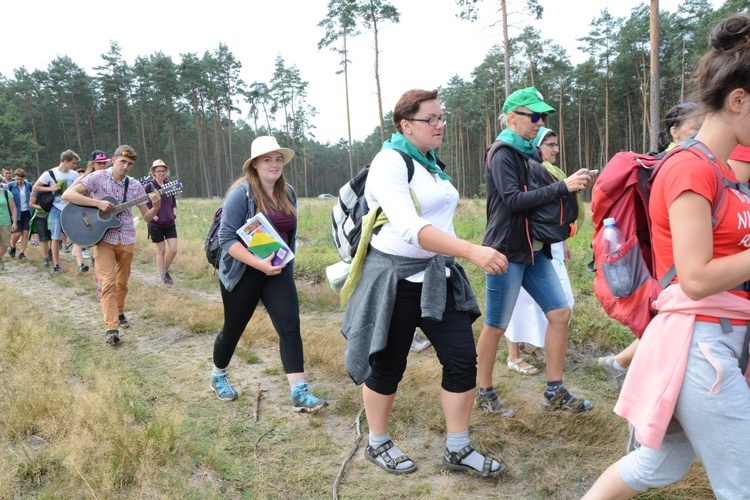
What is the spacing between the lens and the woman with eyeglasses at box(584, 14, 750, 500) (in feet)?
5.10

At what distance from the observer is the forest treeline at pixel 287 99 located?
37.6 m

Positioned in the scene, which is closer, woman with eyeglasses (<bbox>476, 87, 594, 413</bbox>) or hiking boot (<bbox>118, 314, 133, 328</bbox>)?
woman with eyeglasses (<bbox>476, 87, 594, 413</bbox>)

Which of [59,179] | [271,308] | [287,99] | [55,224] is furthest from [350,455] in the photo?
[287,99]

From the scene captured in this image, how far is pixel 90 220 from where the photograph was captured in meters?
6.16

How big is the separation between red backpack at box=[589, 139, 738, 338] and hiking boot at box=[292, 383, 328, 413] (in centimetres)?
243

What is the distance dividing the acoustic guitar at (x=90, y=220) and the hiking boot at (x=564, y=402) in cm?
502

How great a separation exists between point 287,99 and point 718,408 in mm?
58015

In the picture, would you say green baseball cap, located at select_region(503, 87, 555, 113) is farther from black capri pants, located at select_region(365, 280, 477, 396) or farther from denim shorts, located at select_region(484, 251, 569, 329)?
black capri pants, located at select_region(365, 280, 477, 396)

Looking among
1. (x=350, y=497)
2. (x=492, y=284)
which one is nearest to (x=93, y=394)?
(x=350, y=497)

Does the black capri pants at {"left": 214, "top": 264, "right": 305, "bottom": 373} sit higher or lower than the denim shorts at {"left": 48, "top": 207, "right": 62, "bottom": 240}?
lower

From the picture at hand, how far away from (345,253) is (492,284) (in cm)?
105

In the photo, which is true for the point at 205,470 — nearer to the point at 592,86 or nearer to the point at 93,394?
the point at 93,394

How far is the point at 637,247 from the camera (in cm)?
210

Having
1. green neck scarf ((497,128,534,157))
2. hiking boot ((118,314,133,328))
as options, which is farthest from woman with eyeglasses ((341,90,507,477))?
hiking boot ((118,314,133,328))
